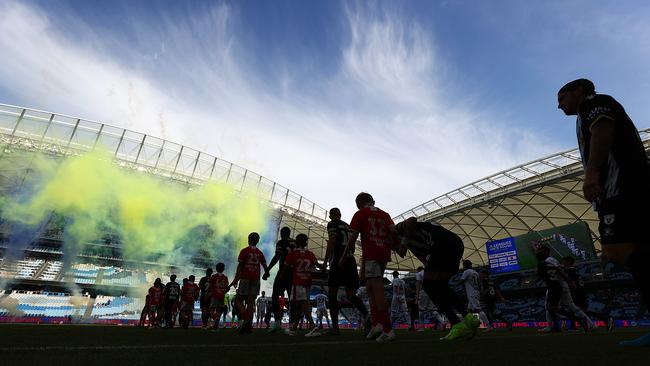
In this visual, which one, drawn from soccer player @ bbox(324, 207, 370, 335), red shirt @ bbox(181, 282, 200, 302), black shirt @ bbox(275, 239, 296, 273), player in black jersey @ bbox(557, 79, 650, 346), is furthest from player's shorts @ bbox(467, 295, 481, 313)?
red shirt @ bbox(181, 282, 200, 302)

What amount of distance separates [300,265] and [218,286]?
163 inches

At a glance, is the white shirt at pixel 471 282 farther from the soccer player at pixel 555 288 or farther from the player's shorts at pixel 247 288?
the player's shorts at pixel 247 288

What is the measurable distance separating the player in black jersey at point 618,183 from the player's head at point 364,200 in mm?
2657

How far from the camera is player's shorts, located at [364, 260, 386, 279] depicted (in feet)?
14.8

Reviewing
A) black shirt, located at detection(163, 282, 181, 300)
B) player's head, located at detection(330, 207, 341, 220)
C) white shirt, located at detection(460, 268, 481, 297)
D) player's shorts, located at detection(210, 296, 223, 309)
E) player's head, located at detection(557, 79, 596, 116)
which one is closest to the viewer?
player's head, located at detection(557, 79, 596, 116)

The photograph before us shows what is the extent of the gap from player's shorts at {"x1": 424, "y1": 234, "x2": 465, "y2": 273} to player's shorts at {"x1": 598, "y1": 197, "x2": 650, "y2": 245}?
2.32 m

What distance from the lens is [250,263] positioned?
7648 millimetres

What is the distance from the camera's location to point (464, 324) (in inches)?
175

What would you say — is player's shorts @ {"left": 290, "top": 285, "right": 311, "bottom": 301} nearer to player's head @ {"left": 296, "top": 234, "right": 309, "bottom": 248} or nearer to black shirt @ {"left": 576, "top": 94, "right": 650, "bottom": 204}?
player's head @ {"left": 296, "top": 234, "right": 309, "bottom": 248}

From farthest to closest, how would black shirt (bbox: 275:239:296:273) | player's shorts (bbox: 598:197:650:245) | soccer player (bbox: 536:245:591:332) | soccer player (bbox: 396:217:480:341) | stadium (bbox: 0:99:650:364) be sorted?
stadium (bbox: 0:99:650:364) → black shirt (bbox: 275:239:296:273) → soccer player (bbox: 536:245:591:332) → soccer player (bbox: 396:217:480:341) → player's shorts (bbox: 598:197:650:245)

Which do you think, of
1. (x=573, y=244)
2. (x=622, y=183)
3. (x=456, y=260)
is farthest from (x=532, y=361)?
(x=573, y=244)

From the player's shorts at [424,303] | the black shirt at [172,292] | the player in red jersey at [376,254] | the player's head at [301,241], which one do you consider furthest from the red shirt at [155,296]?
the player in red jersey at [376,254]

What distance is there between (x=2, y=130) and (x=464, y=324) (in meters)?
40.6

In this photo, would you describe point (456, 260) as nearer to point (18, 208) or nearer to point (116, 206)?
point (116, 206)
